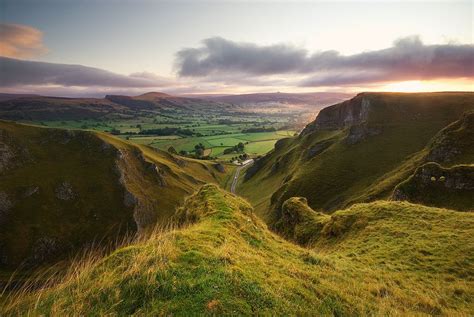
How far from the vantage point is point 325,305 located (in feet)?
34.6

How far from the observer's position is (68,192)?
279 ft

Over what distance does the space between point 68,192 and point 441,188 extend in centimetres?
9451

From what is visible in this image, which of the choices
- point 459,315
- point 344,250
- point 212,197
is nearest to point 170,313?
point 459,315

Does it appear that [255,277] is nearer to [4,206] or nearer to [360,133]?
[4,206]

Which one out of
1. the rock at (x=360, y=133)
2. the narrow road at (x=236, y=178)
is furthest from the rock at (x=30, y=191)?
the rock at (x=360, y=133)

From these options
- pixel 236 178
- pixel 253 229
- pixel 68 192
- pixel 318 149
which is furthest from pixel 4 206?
pixel 236 178

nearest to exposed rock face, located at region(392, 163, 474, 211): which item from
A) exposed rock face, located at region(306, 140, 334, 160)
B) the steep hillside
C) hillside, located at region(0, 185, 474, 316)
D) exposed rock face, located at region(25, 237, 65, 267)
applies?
hillside, located at region(0, 185, 474, 316)

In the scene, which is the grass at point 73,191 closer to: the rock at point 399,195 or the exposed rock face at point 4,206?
the exposed rock face at point 4,206

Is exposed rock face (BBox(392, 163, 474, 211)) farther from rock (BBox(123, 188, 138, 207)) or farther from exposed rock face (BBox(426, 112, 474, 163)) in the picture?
rock (BBox(123, 188, 138, 207))

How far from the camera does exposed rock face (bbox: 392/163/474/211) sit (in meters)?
36.8

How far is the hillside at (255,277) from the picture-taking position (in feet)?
29.1

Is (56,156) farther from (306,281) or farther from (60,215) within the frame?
(306,281)

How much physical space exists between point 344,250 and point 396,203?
35.5 ft

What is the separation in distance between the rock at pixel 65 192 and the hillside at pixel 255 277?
77.6 m
